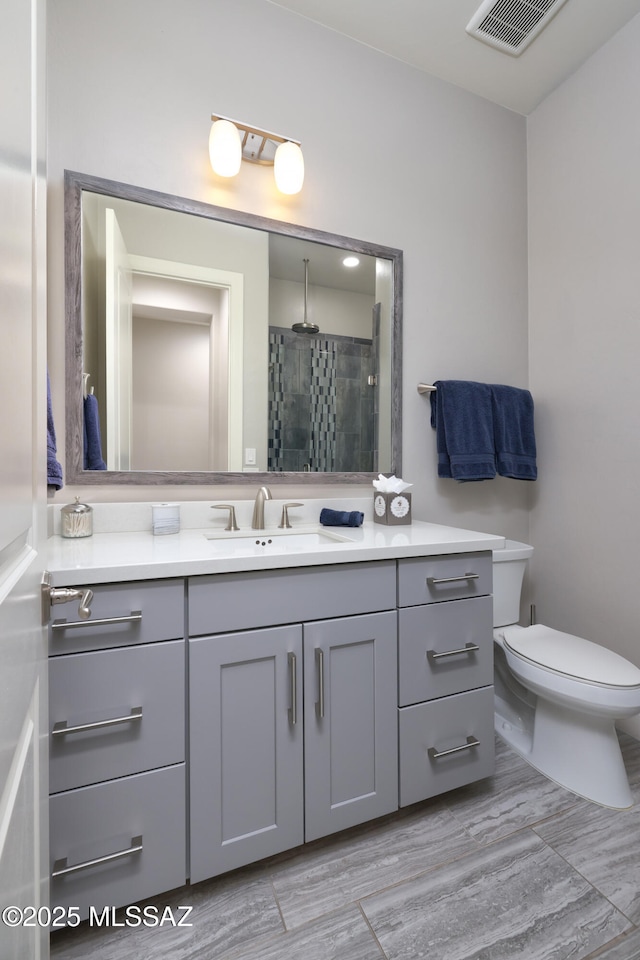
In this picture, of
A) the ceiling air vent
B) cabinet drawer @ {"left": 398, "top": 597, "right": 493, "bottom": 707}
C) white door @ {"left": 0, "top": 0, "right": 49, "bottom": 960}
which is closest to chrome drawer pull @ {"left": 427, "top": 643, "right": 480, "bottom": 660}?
cabinet drawer @ {"left": 398, "top": 597, "right": 493, "bottom": 707}

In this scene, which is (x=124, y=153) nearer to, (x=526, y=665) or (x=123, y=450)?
(x=123, y=450)

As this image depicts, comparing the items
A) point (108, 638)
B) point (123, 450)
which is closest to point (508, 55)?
point (123, 450)

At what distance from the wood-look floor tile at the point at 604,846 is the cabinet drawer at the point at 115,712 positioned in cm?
111

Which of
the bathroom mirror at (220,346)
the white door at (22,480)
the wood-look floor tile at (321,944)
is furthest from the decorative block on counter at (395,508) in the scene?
the white door at (22,480)

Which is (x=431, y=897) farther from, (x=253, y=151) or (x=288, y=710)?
(x=253, y=151)

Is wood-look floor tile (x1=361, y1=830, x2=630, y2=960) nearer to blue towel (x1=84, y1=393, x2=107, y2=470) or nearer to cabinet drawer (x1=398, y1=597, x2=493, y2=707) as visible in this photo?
cabinet drawer (x1=398, y1=597, x2=493, y2=707)

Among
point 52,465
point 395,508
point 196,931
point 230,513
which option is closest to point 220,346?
point 230,513

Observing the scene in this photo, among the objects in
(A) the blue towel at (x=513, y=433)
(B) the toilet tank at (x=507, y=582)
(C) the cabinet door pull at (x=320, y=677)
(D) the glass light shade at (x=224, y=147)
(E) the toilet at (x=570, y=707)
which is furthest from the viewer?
(A) the blue towel at (x=513, y=433)

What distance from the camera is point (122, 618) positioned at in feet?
3.14

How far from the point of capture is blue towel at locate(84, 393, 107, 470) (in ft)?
4.65

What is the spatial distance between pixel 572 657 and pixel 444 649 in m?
0.52

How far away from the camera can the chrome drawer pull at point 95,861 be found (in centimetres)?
91

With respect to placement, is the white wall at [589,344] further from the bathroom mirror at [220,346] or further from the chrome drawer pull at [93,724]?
the chrome drawer pull at [93,724]

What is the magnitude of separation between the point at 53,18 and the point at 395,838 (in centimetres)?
269
